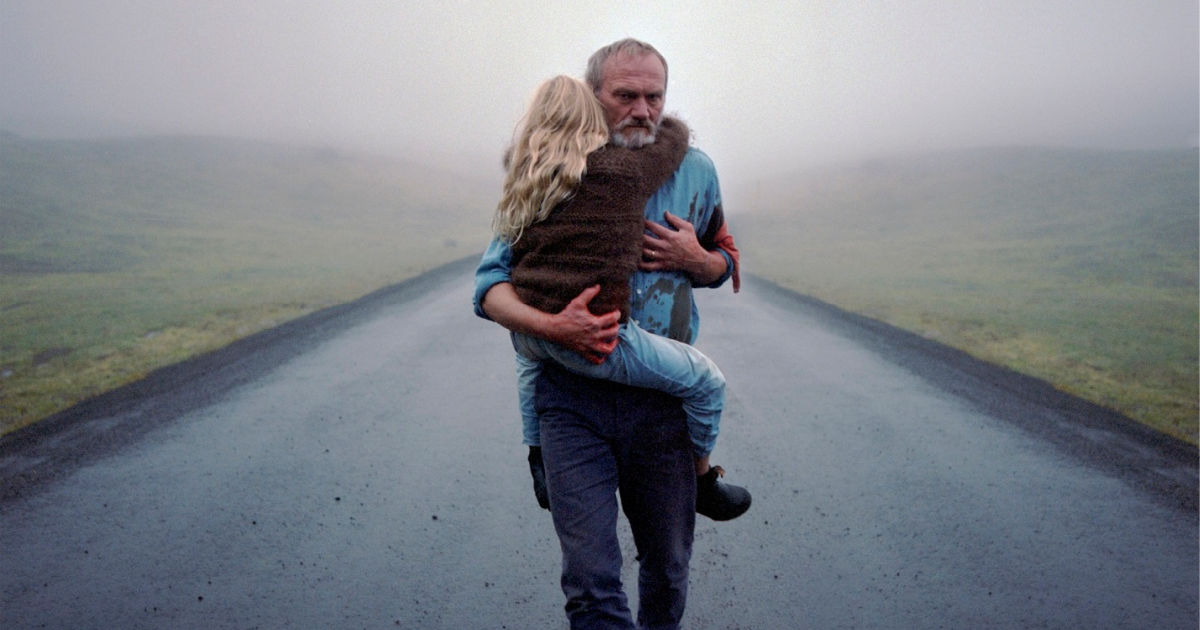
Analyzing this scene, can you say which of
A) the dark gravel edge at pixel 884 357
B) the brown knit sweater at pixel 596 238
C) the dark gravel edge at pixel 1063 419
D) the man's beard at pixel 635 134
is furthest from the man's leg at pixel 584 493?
the dark gravel edge at pixel 1063 419

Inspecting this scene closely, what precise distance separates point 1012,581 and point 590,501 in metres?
2.67

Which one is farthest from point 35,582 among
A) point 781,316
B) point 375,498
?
point 781,316

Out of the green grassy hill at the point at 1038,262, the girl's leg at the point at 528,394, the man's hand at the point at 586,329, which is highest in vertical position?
the man's hand at the point at 586,329

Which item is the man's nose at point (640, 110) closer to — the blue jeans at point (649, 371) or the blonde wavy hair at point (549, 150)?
the blonde wavy hair at point (549, 150)

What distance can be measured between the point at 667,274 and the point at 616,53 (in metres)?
0.68

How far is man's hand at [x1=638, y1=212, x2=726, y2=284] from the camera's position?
7.08ft

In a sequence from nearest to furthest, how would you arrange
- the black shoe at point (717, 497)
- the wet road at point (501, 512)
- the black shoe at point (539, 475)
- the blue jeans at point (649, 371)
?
the blue jeans at point (649, 371)
the black shoe at point (539, 475)
the black shoe at point (717, 497)
the wet road at point (501, 512)

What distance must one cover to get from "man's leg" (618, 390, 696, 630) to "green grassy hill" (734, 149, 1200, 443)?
22.2 feet

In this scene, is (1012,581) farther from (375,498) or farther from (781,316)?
(781,316)

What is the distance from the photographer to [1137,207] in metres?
47.6

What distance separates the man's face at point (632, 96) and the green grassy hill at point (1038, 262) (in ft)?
23.3

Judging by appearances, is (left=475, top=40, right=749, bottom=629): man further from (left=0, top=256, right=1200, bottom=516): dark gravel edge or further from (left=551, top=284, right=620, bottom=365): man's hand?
(left=0, top=256, right=1200, bottom=516): dark gravel edge

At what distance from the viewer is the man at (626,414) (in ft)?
6.69

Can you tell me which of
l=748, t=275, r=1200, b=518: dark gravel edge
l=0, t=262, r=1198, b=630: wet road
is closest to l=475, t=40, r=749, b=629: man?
l=0, t=262, r=1198, b=630: wet road
